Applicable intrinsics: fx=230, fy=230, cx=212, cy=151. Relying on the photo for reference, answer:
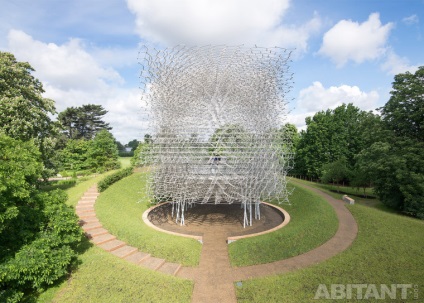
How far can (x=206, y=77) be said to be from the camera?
59.5 feet

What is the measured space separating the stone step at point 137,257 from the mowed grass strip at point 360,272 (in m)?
5.24

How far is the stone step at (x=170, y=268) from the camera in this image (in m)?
10.9

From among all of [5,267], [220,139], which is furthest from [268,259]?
[5,267]

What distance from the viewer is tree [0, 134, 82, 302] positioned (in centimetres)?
838

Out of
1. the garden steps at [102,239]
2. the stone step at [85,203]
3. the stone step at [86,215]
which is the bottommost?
the garden steps at [102,239]

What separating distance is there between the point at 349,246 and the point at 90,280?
45.1 ft

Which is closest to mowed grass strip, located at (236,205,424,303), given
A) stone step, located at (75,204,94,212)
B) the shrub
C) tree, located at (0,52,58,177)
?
stone step, located at (75,204,94,212)

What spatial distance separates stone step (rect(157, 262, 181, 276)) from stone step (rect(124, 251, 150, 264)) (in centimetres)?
123

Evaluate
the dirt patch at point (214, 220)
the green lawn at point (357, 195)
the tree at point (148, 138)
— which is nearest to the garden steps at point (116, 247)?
the dirt patch at point (214, 220)

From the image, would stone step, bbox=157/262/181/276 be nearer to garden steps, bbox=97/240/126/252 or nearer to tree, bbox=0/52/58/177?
garden steps, bbox=97/240/126/252

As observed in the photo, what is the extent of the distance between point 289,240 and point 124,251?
943cm

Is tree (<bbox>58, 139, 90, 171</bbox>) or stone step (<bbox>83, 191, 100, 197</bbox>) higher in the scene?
tree (<bbox>58, 139, 90, 171</bbox>)

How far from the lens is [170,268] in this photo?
11.2m

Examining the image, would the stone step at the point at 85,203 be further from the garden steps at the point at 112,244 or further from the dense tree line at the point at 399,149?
the dense tree line at the point at 399,149
